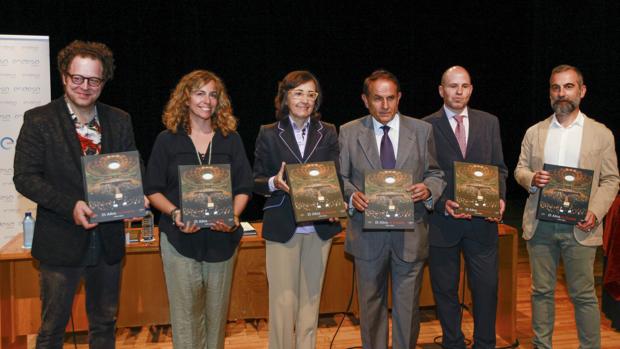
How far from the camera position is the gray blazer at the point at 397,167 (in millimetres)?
2961

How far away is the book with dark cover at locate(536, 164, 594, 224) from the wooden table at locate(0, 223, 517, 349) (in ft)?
2.36

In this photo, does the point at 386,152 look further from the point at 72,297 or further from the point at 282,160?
the point at 72,297

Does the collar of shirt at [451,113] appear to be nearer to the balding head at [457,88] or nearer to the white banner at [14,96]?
the balding head at [457,88]

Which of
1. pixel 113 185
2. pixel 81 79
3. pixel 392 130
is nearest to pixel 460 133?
pixel 392 130

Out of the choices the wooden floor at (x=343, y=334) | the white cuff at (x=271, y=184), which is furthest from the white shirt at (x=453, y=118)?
the wooden floor at (x=343, y=334)

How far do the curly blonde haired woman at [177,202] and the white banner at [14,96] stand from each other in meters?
2.82

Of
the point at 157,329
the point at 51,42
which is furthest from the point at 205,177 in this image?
the point at 51,42

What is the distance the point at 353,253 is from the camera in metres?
3.05

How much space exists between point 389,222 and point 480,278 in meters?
0.86

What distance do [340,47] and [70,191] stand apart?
17.9 feet

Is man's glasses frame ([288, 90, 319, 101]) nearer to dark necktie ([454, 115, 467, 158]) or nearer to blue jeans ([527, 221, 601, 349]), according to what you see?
dark necktie ([454, 115, 467, 158])

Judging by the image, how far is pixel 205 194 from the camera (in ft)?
8.34

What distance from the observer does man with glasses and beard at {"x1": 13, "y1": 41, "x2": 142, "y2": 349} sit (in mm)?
2404

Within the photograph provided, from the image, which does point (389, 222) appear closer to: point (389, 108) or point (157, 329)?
point (389, 108)
